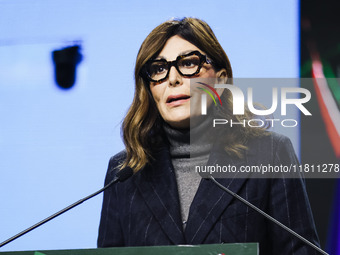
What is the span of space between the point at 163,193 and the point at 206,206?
0.17 meters

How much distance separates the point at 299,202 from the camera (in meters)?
1.81

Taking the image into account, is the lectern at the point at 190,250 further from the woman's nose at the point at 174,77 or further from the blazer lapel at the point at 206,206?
the woman's nose at the point at 174,77

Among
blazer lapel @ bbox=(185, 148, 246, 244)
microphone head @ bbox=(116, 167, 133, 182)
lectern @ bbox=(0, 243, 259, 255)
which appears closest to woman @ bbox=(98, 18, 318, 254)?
blazer lapel @ bbox=(185, 148, 246, 244)

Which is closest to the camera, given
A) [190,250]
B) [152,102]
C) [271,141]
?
[190,250]

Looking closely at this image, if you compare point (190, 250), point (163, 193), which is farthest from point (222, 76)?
point (190, 250)

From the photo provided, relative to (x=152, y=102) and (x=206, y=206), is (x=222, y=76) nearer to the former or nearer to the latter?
(x=152, y=102)

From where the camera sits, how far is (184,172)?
1.96 meters

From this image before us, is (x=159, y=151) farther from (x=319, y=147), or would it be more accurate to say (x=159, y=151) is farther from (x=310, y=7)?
(x=310, y=7)

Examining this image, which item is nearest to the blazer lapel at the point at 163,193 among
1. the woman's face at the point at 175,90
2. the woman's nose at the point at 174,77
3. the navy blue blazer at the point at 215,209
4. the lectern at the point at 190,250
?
the navy blue blazer at the point at 215,209

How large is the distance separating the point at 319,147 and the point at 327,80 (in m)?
0.28

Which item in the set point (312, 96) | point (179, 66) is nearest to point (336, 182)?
point (312, 96)

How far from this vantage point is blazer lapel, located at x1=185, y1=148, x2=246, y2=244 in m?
1.75

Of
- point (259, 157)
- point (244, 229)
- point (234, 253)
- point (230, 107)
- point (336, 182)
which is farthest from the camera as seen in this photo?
point (336, 182)

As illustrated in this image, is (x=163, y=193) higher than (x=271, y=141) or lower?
lower
